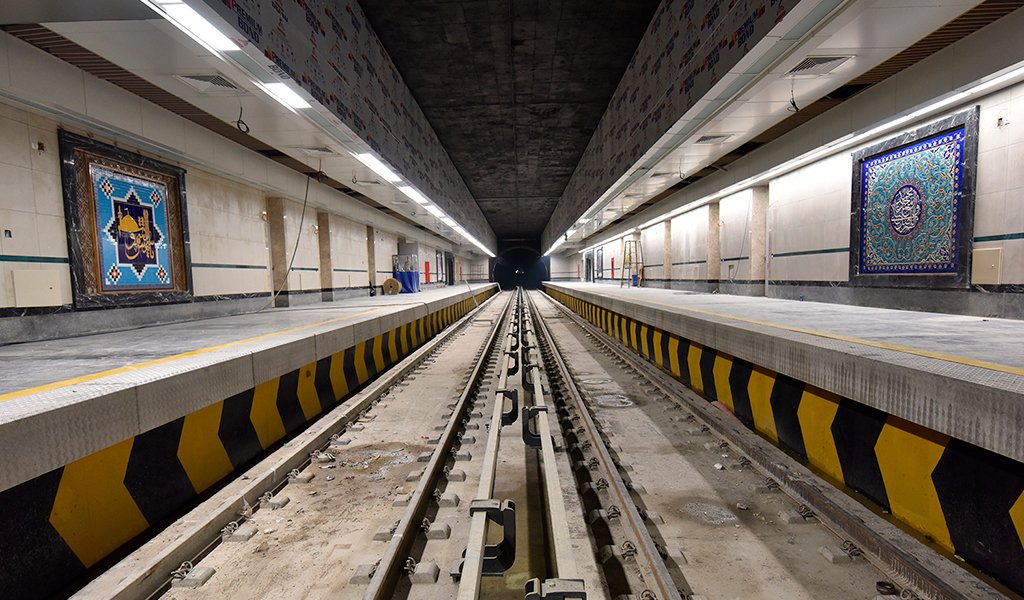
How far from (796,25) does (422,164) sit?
7.94 metres

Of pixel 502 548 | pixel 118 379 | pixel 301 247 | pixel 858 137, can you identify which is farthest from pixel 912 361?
pixel 301 247

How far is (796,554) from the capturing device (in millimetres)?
2285

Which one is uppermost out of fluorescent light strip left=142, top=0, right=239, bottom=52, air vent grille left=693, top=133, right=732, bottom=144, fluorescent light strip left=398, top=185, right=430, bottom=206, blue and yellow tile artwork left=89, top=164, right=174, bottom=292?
air vent grille left=693, top=133, right=732, bottom=144

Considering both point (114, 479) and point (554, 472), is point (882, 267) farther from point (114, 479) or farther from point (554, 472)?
point (114, 479)

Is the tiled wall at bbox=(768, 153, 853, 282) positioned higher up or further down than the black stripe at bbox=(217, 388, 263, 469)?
higher up

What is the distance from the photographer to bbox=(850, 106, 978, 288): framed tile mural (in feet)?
16.4

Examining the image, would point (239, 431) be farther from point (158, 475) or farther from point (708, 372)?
point (708, 372)

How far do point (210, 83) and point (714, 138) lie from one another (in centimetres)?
668

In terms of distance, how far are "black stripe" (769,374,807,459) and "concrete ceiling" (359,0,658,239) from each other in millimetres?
5615

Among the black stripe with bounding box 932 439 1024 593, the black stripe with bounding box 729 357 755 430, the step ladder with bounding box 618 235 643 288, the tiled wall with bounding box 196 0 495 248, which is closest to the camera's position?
the black stripe with bounding box 932 439 1024 593

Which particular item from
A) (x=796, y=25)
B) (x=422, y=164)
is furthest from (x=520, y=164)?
(x=796, y=25)

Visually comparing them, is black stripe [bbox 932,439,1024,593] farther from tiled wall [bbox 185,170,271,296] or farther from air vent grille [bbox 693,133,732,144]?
tiled wall [bbox 185,170,271,296]

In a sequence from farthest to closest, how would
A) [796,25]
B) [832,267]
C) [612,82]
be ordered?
[612,82]
[832,267]
[796,25]

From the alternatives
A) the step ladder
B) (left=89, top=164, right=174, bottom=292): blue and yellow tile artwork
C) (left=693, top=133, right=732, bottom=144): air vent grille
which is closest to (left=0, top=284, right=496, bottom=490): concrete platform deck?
(left=89, top=164, right=174, bottom=292): blue and yellow tile artwork
